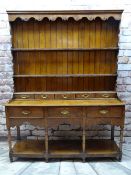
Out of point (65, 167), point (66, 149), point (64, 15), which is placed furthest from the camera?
point (66, 149)

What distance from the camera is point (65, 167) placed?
3244 mm

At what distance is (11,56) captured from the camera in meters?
3.91

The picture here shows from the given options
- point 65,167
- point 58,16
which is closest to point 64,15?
point 58,16

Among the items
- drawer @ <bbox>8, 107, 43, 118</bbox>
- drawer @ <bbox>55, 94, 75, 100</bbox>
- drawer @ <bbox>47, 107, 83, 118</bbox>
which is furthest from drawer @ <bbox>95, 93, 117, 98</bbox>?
drawer @ <bbox>8, 107, 43, 118</bbox>

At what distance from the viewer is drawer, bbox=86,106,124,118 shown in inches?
130

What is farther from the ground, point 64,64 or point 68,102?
point 64,64

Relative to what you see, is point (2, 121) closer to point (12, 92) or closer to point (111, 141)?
point (12, 92)

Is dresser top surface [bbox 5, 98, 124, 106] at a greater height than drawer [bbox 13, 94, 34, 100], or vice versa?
drawer [bbox 13, 94, 34, 100]

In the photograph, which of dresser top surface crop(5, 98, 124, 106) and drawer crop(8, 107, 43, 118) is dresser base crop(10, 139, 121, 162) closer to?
drawer crop(8, 107, 43, 118)

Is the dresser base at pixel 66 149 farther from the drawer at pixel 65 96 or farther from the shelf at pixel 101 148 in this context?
the drawer at pixel 65 96

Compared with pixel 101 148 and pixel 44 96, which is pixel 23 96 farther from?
pixel 101 148

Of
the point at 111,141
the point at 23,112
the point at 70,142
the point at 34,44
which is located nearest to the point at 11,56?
the point at 34,44

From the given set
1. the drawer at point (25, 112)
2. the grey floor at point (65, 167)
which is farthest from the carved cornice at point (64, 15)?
the grey floor at point (65, 167)

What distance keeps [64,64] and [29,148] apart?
1.25 m
